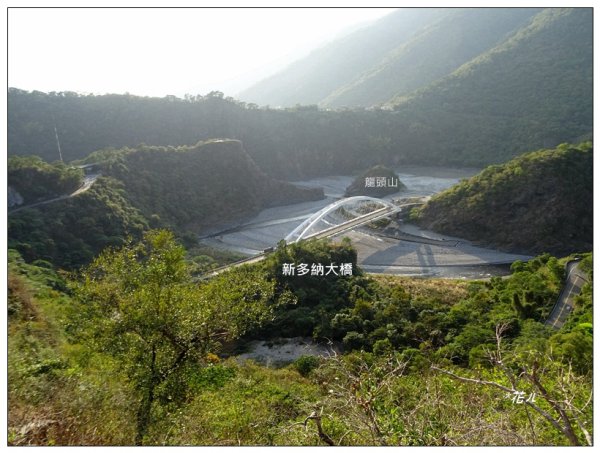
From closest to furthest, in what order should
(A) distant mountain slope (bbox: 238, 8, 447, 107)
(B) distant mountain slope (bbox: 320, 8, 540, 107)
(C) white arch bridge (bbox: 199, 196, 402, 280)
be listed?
(C) white arch bridge (bbox: 199, 196, 402, 280) < (B) distant mountain slope (bbox: 320, 8, 540, 107) < (A) distant mountain slope (bbox: 238, 8, 447, 107)

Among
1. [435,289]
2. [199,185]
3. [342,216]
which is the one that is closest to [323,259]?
[435,289]

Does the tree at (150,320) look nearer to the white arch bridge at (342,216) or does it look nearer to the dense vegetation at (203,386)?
the dense vegetation at (203,386)

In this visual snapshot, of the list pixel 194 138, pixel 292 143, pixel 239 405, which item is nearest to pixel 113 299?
pixel 239 405

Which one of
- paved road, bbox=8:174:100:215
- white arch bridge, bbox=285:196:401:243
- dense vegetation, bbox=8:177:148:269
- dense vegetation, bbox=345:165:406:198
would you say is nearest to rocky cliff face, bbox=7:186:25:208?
paved road, bbox=8:174:100:215

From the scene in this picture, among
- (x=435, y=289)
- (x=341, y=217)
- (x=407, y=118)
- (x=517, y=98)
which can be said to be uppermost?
(x=517, y=98)

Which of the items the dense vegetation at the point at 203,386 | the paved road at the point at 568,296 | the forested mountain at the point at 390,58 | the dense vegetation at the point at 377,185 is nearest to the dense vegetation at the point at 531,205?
the dense vegetation at the point at 377,185

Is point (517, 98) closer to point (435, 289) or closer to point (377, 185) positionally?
point (377, 185)

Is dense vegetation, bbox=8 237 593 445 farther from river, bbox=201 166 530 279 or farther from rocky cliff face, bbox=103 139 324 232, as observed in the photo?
rocky cliff face, bbox=103 139 324 232
